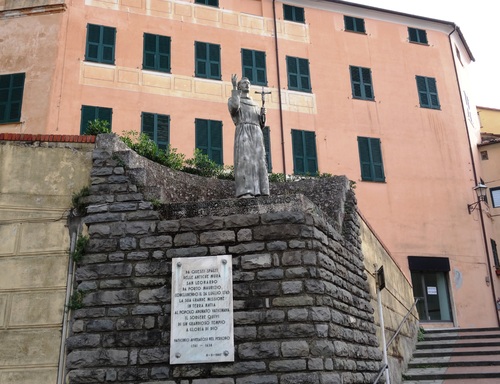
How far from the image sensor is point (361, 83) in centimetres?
1953

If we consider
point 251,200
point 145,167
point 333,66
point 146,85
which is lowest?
point 251,200

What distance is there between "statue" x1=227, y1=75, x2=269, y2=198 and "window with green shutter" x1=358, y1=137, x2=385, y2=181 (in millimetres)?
10527

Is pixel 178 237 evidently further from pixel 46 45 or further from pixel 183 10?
pixel 183 10

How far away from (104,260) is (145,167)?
153cm

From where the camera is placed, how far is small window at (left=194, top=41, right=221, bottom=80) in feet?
57.4

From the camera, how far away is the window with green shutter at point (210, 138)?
16.4 m

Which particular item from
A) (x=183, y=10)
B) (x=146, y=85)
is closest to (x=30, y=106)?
(x=146, y=85)

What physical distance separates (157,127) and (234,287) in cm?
1026

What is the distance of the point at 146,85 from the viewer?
655 inches

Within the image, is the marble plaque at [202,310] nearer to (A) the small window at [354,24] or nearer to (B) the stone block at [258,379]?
(B) the stone block at [258,379]

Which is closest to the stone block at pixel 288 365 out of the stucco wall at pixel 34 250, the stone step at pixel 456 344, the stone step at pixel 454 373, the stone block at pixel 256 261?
the stone block at pixel 256 261

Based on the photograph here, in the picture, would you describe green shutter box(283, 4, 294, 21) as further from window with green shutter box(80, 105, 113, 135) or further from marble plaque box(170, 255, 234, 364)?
marble plaque box(170, 255, 234, 364)

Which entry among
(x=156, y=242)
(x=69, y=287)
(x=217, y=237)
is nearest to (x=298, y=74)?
(x=217, y=237)

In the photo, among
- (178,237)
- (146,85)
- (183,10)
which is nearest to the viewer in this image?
(178,237)
